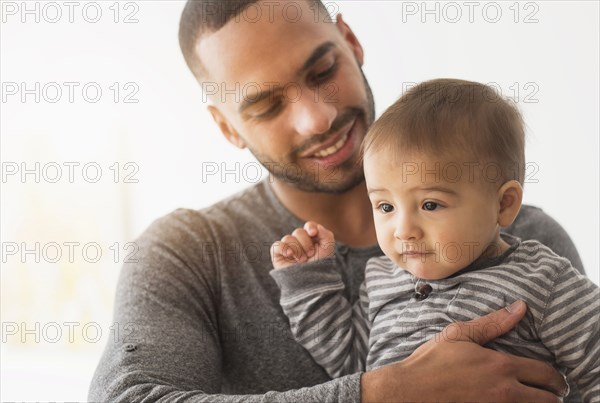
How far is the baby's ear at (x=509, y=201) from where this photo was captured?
1.21 metres

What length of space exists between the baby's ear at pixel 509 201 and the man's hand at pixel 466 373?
0.15m

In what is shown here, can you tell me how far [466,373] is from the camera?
1199 mm

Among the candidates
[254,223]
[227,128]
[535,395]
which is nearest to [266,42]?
[227,128]

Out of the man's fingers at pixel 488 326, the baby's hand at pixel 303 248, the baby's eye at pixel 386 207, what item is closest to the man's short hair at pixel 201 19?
the baby's hand at pixel 303 248

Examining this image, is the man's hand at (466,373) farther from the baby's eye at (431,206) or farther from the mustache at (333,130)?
the mustache at (333,130)

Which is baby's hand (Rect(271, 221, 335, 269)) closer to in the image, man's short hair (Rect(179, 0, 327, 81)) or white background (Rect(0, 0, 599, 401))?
man's short hair (Rect(179, 0, 327, 81))

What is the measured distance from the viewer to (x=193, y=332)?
145 cm

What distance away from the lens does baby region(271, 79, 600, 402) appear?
3.84 ft

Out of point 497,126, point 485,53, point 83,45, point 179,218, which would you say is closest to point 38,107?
point 83,45

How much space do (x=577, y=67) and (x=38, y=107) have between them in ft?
5.82

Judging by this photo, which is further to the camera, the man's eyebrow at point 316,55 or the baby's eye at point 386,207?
the man's eyebrow at point 316,55

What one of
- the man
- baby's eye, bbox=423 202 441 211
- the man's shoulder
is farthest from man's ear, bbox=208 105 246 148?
baby's eye, bbox=423 202 441 211

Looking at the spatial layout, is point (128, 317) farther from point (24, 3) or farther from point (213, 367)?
point (24, 3)

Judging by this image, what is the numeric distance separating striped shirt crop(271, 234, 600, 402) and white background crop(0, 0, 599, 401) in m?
0.98
